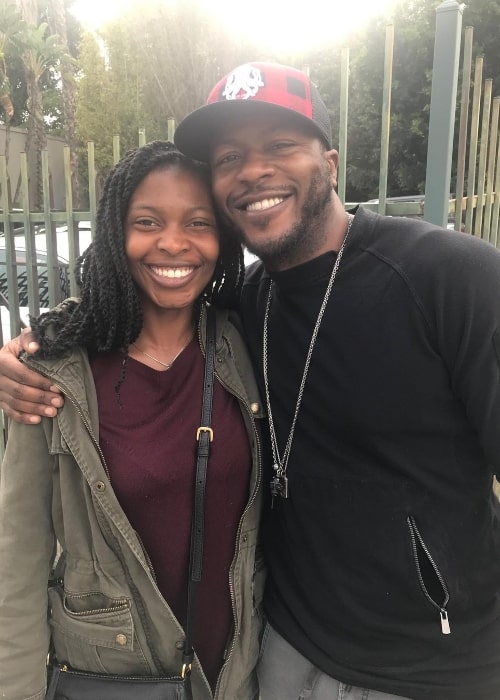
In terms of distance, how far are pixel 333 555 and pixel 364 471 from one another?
29 centimetres

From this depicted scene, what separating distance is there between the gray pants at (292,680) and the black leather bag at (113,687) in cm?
31

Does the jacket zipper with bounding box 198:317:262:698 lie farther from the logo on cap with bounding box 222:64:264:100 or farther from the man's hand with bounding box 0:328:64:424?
the logo on cap with bounding box 222:64:264:100

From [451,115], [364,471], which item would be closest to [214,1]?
[451,115]

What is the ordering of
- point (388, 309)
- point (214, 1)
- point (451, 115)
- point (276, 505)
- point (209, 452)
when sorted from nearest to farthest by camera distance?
point (388, 309) → point (209, 452) → point (276, 505) → point (451, 115) → point (214, 1)

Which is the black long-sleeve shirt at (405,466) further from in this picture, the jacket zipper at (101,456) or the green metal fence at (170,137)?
the green metal fence at (170,137)

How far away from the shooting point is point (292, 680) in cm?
185

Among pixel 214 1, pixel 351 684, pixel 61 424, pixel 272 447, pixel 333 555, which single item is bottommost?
pixel 351 684

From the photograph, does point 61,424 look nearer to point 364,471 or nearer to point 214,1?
point 364,471

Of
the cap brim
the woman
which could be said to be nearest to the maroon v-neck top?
the woman

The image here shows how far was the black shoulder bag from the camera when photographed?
1.70m

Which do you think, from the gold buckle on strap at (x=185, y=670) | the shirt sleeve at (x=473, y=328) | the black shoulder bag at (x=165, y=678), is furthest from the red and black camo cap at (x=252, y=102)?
the gold buckle on strap at (x=185, y=670)

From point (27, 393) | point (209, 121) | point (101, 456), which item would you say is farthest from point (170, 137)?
point (101, 456)

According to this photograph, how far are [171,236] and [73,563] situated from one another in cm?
106

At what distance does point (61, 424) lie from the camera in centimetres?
165
